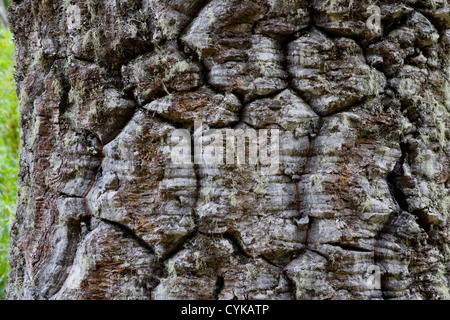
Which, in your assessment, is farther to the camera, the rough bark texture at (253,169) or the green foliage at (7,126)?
the green foliage at (7,126)

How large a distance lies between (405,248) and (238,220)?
2.64 feet

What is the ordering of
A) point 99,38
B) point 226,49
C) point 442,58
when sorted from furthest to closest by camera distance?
1. point 442,58
2. point 99,38
3. point 226,49

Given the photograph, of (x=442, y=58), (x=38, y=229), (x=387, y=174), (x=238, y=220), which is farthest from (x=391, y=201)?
(x=38, y=229)

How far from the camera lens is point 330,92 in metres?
1.76
